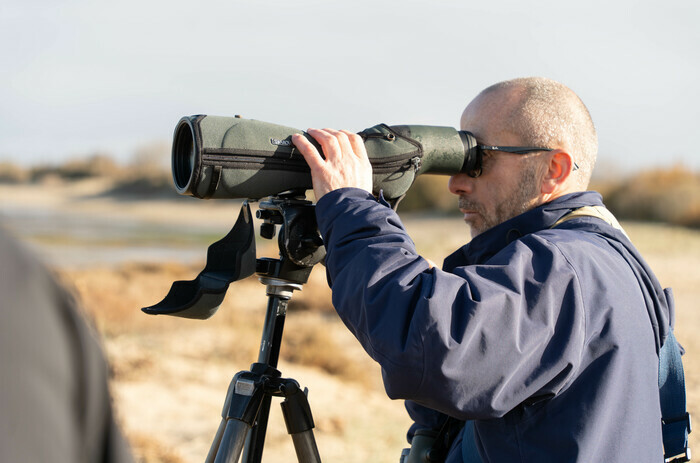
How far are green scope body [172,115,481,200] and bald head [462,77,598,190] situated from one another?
0.18 m

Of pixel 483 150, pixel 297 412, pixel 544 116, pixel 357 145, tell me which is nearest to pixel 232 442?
pixel 297 412

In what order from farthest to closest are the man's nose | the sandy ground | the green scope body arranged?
the sandy ground, the man's nose, the green scope body

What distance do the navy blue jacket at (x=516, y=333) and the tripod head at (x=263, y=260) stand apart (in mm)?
139

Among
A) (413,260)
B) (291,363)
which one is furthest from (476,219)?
(291,363)

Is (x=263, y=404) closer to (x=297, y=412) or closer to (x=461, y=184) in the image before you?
(x=297, y=412)

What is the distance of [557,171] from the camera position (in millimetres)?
2105

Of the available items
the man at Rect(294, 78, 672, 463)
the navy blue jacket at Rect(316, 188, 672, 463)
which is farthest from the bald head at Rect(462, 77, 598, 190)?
the navy blue jacket at Rect(316, 188, 672, 463)

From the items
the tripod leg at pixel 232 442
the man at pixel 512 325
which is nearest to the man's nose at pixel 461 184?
the man at pixel 512 325

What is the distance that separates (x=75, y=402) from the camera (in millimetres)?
505

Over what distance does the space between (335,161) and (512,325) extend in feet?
1.83

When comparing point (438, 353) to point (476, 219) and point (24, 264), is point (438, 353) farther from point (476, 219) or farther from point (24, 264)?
point (24, 264)

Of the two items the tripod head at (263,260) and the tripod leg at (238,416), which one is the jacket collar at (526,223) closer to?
the tripod head at (263,260)

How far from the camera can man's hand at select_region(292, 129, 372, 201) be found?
5.86 ft

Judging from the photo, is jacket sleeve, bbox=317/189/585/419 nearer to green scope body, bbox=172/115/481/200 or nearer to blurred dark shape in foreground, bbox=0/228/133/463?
green scope body, bbox=172/115/481/200
